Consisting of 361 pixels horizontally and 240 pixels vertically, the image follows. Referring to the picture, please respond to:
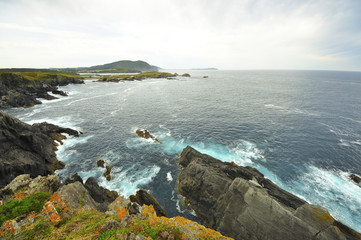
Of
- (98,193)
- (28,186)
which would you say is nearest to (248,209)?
(98,193)

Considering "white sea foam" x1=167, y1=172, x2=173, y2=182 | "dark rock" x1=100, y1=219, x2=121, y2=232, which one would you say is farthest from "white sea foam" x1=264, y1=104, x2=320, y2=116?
"dark rock" x1=100, y1=219, x2=121, y2=232

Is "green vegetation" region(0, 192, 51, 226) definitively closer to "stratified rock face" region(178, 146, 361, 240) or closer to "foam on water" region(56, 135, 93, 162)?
"stratified rock face" region(178, 146, 361, 240)

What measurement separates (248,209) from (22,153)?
39.2 meters

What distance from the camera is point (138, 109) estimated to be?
7012cm

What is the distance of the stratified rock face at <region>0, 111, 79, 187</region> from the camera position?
24.6 metres

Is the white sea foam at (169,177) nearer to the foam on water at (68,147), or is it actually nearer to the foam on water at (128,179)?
the foam on water at (128,179)

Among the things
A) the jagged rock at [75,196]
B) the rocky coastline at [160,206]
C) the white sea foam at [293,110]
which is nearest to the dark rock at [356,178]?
the rocky coastline at [160,206]

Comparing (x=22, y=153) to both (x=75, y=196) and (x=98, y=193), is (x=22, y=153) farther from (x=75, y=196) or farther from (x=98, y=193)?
(x=75, y=196)

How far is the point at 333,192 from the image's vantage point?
2491 cm

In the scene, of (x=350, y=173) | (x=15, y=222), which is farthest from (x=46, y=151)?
(x=350, y=173)

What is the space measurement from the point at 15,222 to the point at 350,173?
4841 cm

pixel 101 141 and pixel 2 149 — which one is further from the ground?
pixel 2 149

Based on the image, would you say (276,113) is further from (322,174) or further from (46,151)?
(46,151)

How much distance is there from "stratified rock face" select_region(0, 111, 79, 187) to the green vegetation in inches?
688
